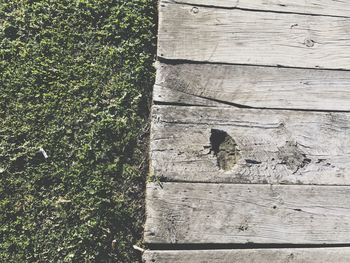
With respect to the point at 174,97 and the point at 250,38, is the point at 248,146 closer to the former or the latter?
the point at 174,97

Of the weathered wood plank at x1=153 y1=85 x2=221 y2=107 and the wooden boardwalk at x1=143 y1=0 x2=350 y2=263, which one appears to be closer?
the wooden boardwalk at x1=143 y1=0 x2=350 y2=263

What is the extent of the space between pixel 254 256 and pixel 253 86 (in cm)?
87

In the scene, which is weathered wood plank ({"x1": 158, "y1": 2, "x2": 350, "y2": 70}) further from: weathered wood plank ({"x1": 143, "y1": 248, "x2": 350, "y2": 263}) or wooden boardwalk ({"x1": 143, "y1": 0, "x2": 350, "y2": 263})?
weathered wood plank ({"x1": 143, "y1": 248, "x2": 350, "y2": 263})

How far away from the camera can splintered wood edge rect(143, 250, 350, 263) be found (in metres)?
2.01

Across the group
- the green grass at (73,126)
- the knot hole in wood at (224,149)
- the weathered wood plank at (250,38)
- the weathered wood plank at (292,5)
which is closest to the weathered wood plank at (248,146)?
the knot hole in wood at (224,149)

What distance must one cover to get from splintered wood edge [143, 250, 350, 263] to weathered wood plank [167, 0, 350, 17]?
4.38ft

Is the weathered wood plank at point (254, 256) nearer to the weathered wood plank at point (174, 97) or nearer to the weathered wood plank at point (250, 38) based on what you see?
the weathered wood plank at point (174, 97)

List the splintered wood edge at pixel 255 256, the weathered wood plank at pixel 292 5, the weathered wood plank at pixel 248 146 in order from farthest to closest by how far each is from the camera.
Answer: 1. the weathered wood plank at pixel 292 5
2. the weathered wood plank at pixel 248 146
3. the splintered wood edge at pixel 255 256

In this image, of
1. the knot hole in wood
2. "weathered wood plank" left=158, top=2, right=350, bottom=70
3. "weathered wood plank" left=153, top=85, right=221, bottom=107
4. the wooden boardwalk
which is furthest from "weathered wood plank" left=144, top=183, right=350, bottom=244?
"weathered wood plank" left=158, top=2, right=350, bottom=70

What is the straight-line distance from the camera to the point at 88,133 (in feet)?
7.12

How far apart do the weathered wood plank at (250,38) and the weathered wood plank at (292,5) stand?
3 centimetres

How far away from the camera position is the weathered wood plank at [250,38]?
7.97ft

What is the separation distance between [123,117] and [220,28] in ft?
2.45

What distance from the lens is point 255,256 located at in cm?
207
